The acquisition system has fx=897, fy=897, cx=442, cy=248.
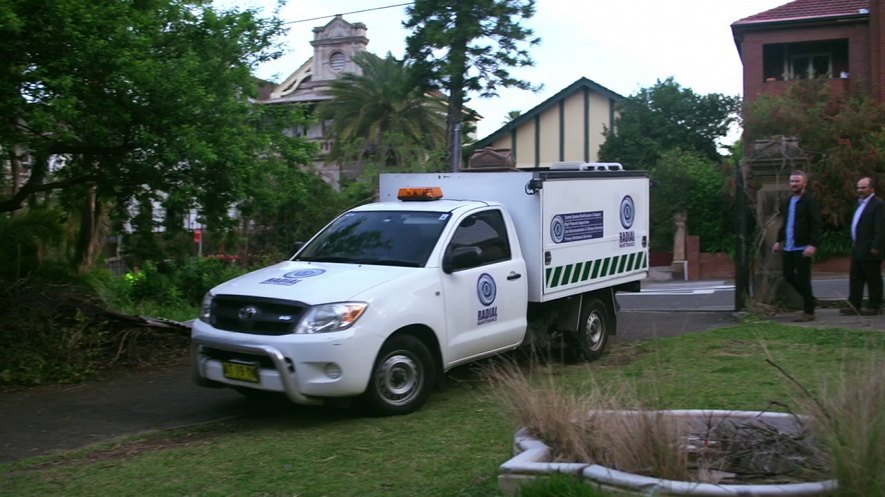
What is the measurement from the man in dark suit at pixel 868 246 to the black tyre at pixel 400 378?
6.00m

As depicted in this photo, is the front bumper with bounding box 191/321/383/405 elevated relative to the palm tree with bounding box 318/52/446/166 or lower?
lower

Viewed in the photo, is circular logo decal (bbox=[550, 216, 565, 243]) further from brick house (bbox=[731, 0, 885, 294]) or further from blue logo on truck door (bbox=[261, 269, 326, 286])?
brick house (bbox=[731, 0, 885, 294])

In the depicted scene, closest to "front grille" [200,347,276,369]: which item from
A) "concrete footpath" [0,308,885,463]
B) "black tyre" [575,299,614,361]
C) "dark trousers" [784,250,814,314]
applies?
"concrete footpath" [0,308,885,463]

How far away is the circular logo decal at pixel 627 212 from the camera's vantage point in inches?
422

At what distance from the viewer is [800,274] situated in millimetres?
11281

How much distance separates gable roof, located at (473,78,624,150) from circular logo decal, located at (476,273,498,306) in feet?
97.6

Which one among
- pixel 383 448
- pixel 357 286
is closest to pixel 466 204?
pixel 357 286

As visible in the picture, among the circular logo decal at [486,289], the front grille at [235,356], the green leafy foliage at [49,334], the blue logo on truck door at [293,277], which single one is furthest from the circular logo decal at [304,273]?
the green leafy foliage at [49,334]

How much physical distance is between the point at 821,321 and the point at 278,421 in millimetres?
7329

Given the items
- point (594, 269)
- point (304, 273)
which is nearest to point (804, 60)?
point (594, 269)

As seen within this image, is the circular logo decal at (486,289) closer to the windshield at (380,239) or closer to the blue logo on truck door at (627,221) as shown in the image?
the windshield at (380,239)

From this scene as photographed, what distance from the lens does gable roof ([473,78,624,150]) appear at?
37656mm

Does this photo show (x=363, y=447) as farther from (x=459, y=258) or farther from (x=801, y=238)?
(x=801, y=238)

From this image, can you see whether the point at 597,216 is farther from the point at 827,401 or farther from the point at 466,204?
the point at 827,401
